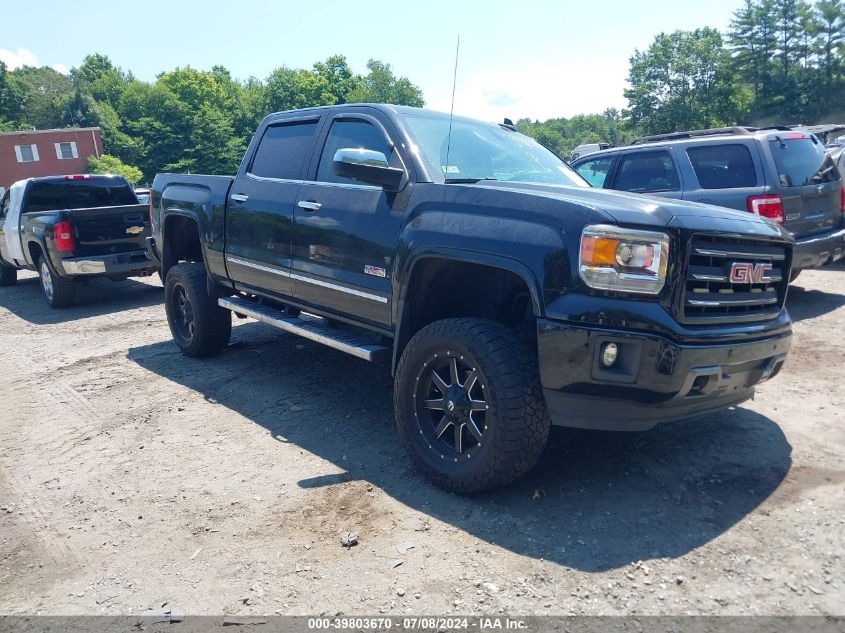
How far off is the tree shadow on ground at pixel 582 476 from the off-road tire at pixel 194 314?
2.99 ft

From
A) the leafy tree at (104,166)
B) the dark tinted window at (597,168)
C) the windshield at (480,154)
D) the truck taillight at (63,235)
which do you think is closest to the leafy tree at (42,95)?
the leafy tree at (104,166)

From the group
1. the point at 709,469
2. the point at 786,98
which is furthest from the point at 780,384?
the point at 786,98

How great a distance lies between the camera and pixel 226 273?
18.6 ft

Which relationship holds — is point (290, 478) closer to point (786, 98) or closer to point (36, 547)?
point (36, 547)

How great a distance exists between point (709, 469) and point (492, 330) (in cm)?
150

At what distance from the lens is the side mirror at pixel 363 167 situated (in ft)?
12.3

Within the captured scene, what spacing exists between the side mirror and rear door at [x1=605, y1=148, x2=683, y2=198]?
4.45 m

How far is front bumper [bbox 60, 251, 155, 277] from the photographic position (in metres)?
9.14

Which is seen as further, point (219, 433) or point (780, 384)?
point (780, 384)

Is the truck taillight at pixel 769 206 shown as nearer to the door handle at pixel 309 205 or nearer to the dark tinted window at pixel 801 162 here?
the dark tinted window at pixel 801 162

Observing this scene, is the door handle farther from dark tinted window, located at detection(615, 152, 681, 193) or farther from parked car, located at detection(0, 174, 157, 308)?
parked car, located at detection(0, 174, 157, 308)

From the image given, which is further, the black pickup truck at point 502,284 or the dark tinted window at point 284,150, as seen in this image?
the dark tinted window at point 284,150

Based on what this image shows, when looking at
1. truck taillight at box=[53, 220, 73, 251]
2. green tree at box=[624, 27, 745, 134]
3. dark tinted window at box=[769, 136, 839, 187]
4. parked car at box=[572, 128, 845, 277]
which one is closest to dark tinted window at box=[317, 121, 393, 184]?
parked car at box=[572, 128, 845, 277]

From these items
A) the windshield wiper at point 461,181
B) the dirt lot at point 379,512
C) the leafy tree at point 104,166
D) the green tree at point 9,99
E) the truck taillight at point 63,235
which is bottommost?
the leafy tree at point 104,166
